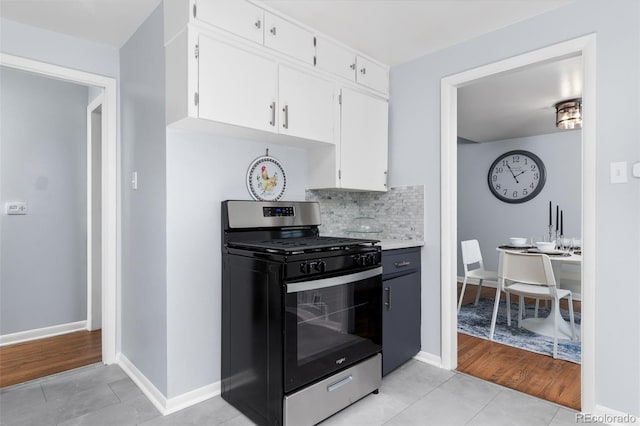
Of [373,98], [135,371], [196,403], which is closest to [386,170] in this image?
[373,98]

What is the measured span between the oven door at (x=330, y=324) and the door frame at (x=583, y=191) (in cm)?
68

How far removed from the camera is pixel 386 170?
300 cm

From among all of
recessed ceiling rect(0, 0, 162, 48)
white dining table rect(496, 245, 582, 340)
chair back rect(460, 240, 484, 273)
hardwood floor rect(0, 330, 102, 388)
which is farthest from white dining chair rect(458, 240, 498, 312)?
recessed ceiling rect(0, 0, 162, 48)

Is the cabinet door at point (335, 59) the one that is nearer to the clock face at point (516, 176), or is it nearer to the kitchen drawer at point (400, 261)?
the kitchen drawer at point (400, 261)

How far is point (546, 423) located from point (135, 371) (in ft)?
8.26

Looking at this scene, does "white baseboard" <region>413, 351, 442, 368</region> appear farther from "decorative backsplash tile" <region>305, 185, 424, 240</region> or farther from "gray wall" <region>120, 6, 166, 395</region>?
"gray wall" <region>120, 6, 166, 395</region>

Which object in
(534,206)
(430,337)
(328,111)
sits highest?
(328,111)

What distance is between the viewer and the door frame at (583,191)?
2.01 metres

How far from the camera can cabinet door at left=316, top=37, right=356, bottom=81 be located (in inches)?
96.0

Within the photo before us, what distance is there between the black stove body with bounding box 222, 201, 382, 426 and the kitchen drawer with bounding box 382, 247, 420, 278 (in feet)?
0.64

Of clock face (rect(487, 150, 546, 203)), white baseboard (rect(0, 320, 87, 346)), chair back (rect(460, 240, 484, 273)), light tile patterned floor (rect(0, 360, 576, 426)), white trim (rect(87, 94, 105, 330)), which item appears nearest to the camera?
light tile patterned floor (rect(0, 360, 576, 426))

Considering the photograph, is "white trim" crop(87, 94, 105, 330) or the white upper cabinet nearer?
the white upper cabinet

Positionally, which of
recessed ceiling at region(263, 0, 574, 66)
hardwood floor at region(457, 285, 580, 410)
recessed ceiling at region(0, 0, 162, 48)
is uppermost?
recessed ceiling at region(263, 0, 574, 66)

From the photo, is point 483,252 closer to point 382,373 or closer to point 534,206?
point 534,206
